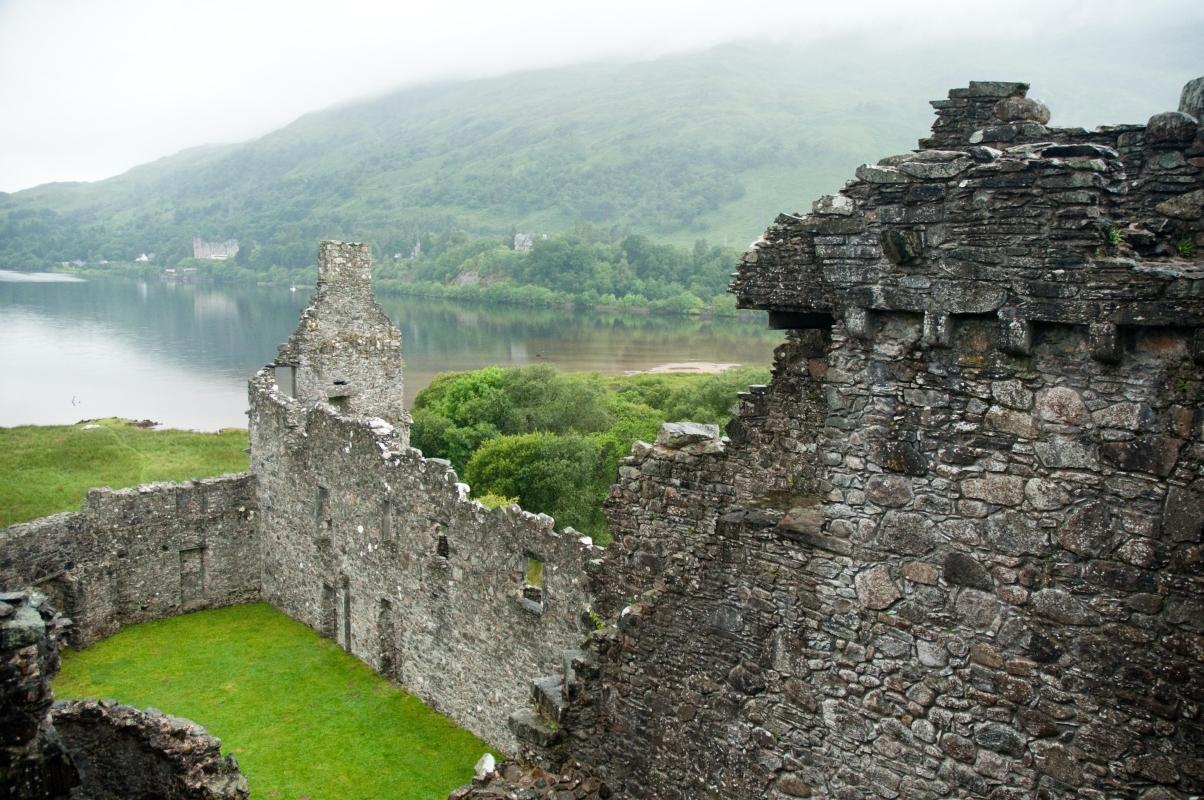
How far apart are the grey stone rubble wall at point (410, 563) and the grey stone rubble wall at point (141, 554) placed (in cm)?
110

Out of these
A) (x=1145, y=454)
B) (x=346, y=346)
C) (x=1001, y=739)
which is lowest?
(x=1001, y=739)

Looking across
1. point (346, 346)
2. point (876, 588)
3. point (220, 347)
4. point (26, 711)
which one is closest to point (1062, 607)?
point (876, 588)

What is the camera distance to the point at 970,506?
5879mm

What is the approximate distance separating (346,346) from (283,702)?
8640 mm

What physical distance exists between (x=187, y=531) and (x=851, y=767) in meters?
22.0

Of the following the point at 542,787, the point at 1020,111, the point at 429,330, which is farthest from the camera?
the point at 429,330

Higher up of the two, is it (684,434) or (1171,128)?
(1171,128)

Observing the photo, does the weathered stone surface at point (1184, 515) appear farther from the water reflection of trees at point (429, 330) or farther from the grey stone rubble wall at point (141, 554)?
the water reflection of trees at point (429, 330)

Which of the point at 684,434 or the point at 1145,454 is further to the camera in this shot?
the point at 684,434

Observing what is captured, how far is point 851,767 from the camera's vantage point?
6.45 m

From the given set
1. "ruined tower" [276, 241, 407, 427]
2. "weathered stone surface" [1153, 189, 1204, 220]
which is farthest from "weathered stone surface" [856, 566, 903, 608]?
"ruined tower" [276, 241, 407, 427]

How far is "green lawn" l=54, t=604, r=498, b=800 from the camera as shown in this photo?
17.3m

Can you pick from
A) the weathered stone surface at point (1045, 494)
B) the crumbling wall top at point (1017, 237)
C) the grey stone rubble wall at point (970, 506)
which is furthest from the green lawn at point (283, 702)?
the weathered stone surface at point (1045, 494)

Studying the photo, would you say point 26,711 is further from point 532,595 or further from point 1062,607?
point 532,595
